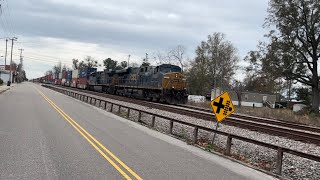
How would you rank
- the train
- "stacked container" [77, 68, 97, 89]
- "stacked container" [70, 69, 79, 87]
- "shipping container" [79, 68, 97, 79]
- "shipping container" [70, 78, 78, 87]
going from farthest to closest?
"shipping container" [70, 78, 78, 87], "stacked container" [70, 69, 79, 87], "stacked container" [77, 68, 97, 89], "shipping container" [79, 68, 97, 79], the train

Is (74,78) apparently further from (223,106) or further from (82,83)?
(223,106)

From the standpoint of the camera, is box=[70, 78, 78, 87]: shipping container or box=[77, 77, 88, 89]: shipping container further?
box=[70, 78, 78, 87]: shipping container

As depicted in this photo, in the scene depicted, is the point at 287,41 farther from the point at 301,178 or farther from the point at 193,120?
the point at 301,178

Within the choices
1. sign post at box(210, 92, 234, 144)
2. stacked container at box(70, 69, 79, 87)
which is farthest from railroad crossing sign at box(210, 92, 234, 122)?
stacked container at box(70, 69, 79, 87)

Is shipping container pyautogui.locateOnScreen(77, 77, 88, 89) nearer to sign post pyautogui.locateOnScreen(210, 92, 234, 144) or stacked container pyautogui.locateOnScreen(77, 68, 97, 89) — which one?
stacked container pyautogui.locateOnScreen(77, 68, 97, 89)

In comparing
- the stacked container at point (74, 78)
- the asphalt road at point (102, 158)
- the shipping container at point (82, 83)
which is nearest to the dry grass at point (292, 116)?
the asphalt road at point (102, 158)

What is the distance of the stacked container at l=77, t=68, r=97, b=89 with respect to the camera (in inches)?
3041

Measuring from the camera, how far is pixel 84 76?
3120 inches

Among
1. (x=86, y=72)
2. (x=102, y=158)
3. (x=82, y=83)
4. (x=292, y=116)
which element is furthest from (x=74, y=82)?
(x=102, y=158)

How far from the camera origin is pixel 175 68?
4341 cm

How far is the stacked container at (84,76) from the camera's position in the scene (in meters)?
77.2

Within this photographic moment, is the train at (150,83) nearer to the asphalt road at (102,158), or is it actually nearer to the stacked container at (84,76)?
the stacked container at (84,76)

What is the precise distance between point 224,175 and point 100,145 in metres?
4.86

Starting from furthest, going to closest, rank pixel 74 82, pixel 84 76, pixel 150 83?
1. pixel 74 82
2. pixel 84 76
3. pixel 150 83
